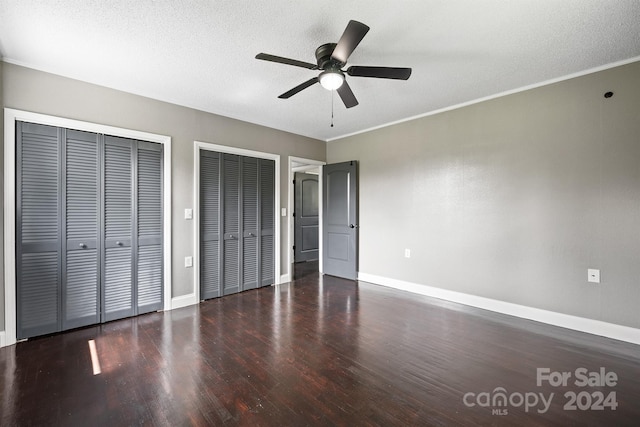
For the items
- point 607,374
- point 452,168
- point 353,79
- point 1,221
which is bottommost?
point 607,374

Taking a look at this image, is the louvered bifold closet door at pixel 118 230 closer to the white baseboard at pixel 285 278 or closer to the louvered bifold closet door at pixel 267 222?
the louvered bifold closet door at pixel 267 222

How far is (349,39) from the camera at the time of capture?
1.75 meters

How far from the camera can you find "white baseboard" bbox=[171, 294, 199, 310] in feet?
10.8

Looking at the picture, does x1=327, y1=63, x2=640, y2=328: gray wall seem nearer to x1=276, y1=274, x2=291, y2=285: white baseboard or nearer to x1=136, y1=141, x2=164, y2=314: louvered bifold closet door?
x1=276, y1=274, x2=291, y2=285: white baseboard

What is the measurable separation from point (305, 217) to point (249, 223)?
2.47 meters

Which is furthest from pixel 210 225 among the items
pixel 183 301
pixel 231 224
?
pixel 183 301

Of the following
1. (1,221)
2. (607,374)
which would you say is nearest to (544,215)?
(607,374)

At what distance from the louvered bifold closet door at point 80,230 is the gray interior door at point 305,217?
151 inches

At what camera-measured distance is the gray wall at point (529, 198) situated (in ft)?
8.23

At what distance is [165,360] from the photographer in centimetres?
216

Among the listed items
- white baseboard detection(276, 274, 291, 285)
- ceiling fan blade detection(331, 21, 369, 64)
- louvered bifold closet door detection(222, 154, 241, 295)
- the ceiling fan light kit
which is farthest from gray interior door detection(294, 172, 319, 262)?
ceiling fan blade detection(331, 21, 369, 64)

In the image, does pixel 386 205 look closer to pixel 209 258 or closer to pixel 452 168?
pixel 452 168

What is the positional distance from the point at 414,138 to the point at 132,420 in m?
4.19

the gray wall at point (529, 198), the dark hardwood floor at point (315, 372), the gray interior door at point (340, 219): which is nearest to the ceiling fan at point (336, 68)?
the gray wall at point (529, 198)
